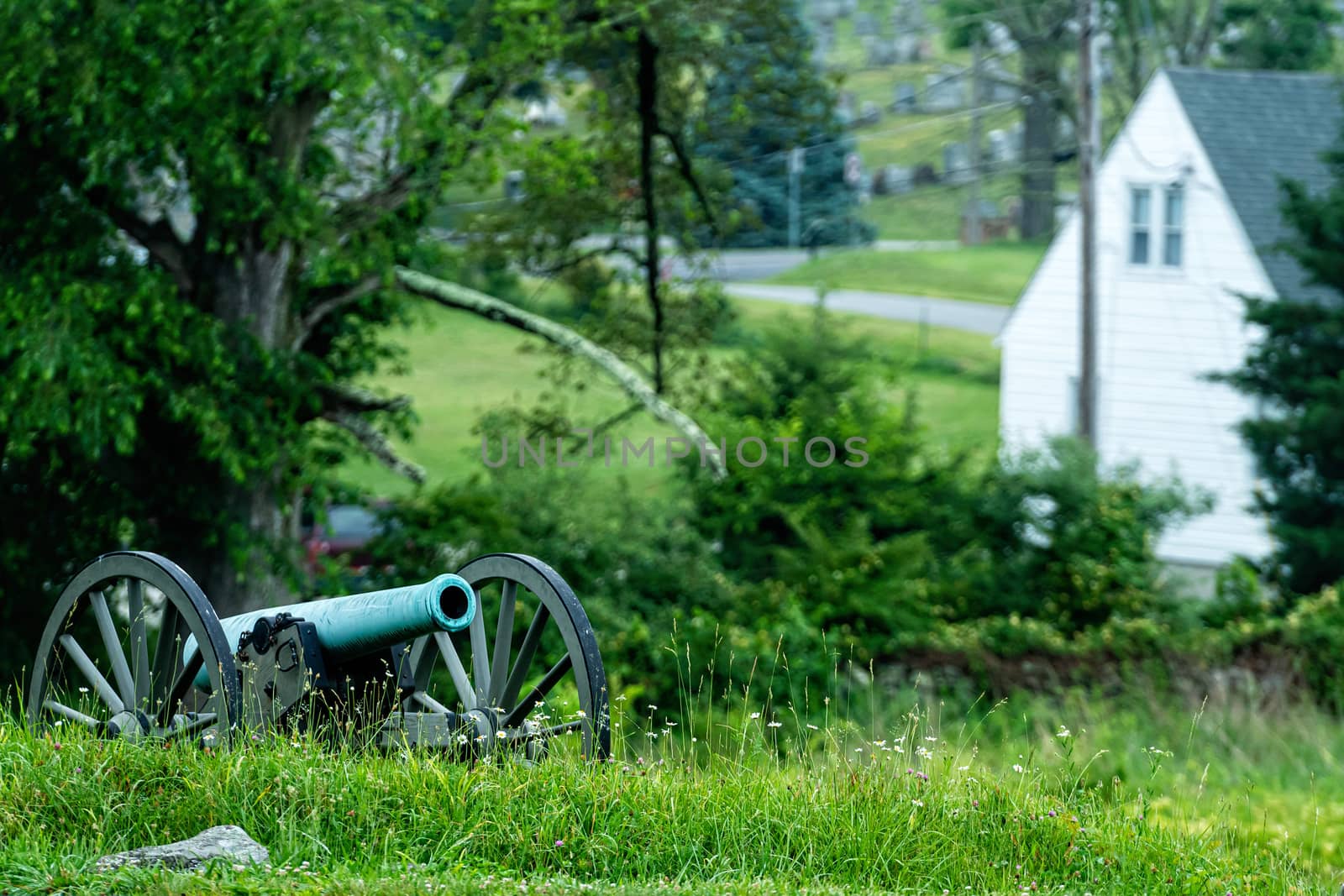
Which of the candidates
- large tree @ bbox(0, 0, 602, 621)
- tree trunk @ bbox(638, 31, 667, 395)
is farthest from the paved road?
large tree @ bbox(0, 0, 602, 621)

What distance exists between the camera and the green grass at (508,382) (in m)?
34.2

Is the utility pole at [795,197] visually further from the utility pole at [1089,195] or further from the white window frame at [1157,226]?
the utility pole at [1089,195]

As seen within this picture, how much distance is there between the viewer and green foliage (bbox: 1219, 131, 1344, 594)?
57.8ft

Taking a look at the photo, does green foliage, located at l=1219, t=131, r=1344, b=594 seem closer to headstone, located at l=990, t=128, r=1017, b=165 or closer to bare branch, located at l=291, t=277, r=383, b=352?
bare branch, located at l=291, t=277, r=383, b=352

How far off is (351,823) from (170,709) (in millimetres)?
1417

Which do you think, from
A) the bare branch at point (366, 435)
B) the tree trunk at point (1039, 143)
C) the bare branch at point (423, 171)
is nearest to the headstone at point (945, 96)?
the tree trunk at point (1039, 143)

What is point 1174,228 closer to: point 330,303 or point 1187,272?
point 1187,272

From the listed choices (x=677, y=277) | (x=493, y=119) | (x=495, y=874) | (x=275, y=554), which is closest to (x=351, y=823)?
(x=495, y=874)

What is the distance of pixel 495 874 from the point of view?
4.70m

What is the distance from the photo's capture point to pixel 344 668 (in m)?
6.21

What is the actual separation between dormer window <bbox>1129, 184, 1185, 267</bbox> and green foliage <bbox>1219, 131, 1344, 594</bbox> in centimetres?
667

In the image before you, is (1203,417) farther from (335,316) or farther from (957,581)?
(335,316)

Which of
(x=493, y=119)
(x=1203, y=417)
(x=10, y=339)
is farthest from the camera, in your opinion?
(x=1203, y=417)

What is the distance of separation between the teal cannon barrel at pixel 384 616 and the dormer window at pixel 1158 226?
21.8 m
